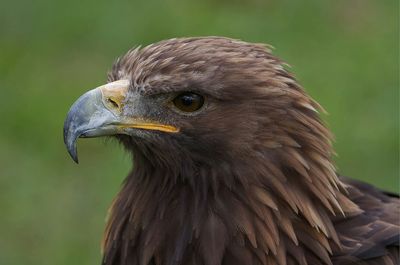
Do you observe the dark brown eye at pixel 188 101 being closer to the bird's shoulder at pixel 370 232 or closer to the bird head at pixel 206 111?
the bird head at pixel 206 111

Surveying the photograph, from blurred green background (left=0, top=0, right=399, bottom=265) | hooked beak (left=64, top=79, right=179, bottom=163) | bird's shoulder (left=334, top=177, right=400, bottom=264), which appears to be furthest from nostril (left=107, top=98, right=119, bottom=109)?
blurred green background (left=0, top=0, right=399, bottom=265)

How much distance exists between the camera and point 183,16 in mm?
8938

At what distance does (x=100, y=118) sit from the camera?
4004mm

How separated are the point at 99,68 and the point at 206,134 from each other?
4.59 metres

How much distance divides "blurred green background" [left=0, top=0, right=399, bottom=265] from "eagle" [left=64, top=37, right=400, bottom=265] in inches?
108

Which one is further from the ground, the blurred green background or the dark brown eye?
the dark brown eye

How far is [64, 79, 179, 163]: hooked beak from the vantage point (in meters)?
3.96

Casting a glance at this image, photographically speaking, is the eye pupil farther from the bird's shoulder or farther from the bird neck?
the bird's shoulder

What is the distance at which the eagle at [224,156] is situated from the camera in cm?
398

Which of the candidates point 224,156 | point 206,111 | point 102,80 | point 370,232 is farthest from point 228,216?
point 102,80

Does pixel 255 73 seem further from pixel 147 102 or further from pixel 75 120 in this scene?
pixel 75 120

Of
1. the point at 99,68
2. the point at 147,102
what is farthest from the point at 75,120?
the point at 99,68

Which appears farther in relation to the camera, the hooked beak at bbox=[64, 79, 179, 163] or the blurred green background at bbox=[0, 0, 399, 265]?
the blurred green background at bbox=[0, 0, 399, 265]

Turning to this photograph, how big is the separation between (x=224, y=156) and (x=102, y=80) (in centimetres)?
434
